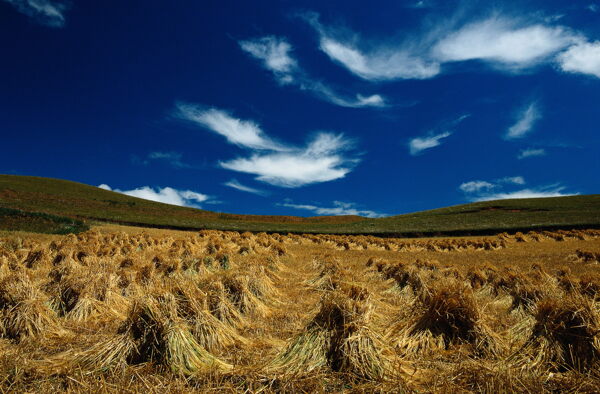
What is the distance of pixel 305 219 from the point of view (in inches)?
3644

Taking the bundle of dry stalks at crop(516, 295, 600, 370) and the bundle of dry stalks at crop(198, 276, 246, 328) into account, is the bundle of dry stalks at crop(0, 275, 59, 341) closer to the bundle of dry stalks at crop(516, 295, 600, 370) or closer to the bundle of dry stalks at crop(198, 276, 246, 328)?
the bundle of dry stalks at crop(198, 276, 246, 328)

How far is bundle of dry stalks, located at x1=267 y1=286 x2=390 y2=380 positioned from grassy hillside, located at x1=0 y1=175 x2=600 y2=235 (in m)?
43.0

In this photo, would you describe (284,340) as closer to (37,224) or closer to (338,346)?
(338,346)

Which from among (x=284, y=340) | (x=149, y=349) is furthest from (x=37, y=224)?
(x=284, y=340)

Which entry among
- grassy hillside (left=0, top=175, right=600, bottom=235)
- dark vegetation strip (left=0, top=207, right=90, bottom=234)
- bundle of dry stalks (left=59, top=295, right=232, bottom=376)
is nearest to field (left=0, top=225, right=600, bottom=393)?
bundle of dry stalks (left=59, top=295, right=232, bottom=376)

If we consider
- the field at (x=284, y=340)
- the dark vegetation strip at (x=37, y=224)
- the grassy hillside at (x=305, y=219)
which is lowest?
the field at (x=284, y=340)

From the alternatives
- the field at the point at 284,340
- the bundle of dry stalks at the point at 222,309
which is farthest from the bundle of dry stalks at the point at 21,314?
the bundle of dry stalks at the point at 222,309

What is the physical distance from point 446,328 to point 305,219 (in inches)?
3413

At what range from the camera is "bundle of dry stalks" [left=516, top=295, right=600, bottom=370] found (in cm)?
459

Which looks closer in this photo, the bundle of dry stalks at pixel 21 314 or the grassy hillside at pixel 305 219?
the bundle of dry stalks at pixel 21 314

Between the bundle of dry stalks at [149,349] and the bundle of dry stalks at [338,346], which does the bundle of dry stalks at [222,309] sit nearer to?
the bundle of dry stalks at [149,349]

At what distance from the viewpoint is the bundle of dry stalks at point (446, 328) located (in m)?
5.60

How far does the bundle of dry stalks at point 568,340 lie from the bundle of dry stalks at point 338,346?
2.38 metres

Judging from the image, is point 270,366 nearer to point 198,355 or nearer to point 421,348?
point 198,355
